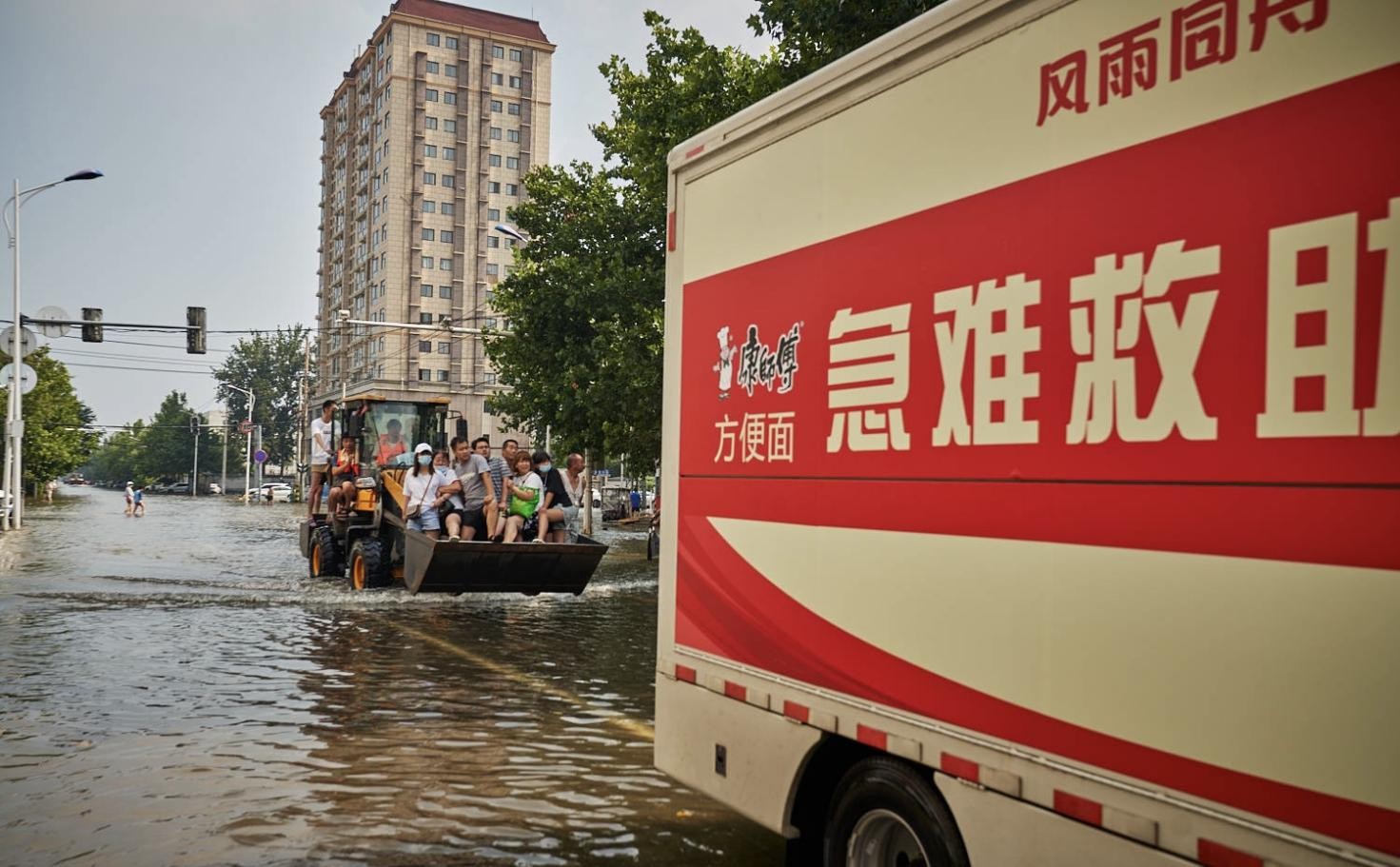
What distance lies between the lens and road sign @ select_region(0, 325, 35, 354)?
3294 centimetres

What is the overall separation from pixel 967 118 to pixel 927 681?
181 centimetres

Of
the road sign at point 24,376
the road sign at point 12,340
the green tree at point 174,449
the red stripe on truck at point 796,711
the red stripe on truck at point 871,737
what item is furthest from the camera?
the green tree at point 174,449

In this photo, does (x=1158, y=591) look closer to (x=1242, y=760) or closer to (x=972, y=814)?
(x=1242, y=760)

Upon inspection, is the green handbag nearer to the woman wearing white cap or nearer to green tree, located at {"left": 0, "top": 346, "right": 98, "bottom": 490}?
the woman wearing white cap

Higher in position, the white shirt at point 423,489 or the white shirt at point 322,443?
the white shirt at point 322,443

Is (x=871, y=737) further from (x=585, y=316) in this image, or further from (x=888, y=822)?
(x=585, y=316)

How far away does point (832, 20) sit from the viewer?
1473 cm

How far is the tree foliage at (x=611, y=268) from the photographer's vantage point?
75.3 ft

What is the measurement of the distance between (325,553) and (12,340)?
1817cm

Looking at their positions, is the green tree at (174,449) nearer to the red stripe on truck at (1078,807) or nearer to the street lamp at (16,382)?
the street lamp at (16,382)

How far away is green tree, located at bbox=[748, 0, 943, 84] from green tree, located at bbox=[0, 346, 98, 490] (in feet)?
148

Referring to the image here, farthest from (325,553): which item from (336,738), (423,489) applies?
(336,738)

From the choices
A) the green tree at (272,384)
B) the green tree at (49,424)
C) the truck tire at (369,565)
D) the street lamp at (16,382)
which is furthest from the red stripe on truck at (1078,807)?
the green tree at (272,384)

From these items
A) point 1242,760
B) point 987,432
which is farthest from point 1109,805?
point 987,432
